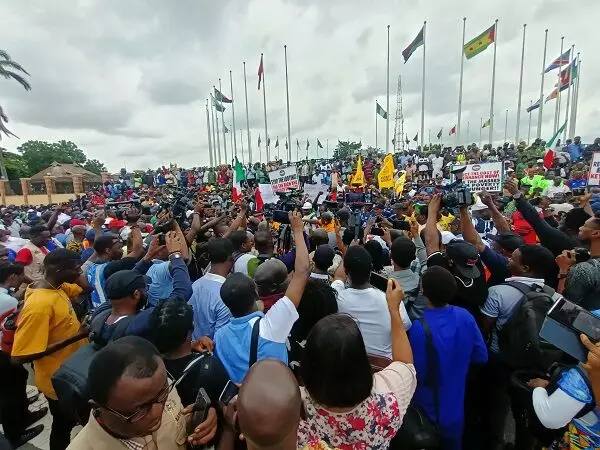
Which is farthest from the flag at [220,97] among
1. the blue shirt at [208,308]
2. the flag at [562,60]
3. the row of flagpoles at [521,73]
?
the blue shirt at [208,308]

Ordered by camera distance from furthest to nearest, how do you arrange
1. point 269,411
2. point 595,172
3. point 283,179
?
point 283,179
point 595,172
point 269,411

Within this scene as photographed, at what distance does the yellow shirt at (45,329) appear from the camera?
106 inches

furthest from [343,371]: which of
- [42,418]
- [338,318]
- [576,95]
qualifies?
[576,95]

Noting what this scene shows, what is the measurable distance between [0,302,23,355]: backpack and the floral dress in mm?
2647

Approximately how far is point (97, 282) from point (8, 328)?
1.04 m

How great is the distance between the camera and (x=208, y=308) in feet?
10.2

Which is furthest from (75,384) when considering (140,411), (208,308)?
(208,308)

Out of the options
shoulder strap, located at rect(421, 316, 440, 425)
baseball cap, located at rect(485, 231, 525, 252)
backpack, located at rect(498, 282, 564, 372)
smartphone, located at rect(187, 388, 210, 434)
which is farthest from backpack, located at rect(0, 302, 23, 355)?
baseball cap, located at rect(485, 231, 525, 252)

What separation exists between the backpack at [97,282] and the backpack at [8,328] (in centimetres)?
75

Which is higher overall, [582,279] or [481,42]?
[481,42]

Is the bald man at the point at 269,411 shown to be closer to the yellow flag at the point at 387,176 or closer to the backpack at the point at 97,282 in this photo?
the backpack at the point at 97,282

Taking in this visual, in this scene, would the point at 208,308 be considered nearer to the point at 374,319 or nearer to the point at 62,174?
the point at 374,319

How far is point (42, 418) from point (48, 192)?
110ft

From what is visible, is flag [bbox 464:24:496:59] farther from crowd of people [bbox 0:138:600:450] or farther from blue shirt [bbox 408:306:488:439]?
blue shirt [bbox 408:306:488:439]
